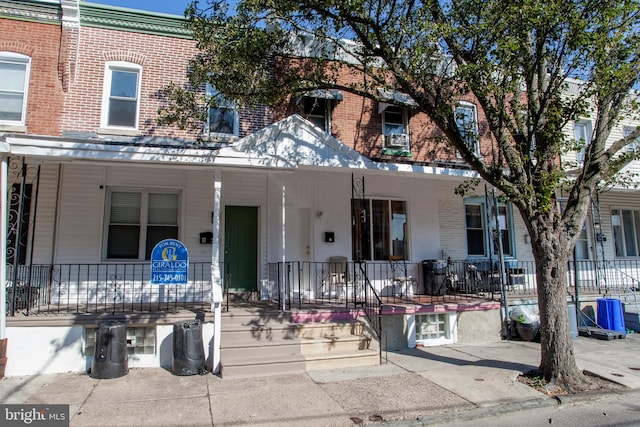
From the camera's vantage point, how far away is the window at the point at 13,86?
9469mm

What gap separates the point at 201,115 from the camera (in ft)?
26.7

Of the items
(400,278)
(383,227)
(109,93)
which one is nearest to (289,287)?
(400,278)

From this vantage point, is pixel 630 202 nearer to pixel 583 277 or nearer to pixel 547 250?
pixel 583 277

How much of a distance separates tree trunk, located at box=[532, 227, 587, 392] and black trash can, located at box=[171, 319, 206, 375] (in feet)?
18.0

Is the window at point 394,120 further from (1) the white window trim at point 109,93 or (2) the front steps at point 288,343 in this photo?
(1) the white window trim at point 109,93

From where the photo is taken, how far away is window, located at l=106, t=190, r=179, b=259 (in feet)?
31.4

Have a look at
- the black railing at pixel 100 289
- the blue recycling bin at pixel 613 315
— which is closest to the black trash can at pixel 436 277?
the blue recycling bin at pixel 613 315

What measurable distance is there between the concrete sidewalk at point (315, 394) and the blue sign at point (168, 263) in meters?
1.56

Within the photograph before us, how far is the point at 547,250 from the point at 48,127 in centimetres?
1037

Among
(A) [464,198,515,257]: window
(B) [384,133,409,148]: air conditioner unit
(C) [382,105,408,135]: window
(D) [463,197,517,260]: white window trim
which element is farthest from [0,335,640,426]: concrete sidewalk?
(C) [382,105,408,135]: window

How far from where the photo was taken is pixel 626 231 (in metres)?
14.6

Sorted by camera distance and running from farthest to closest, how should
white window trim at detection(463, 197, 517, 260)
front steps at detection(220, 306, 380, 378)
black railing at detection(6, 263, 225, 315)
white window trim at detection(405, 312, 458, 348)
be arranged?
white window trim at detection(463, 197, 517, 260) < white window trim at detection(405, 312, 458, 348) < black railing at detection(6, 263, 225, 315) < front steps at detection(220, 306, 380, 378)

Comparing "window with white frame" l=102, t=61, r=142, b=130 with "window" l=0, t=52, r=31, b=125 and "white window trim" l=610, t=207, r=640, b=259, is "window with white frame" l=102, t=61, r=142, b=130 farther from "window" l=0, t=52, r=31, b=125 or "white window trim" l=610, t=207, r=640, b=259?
"white window trim" l=610, t=207, r=640, b=259

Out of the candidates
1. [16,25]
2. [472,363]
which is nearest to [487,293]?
[472,363]
